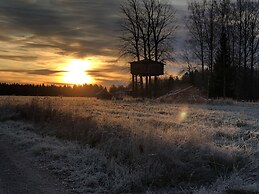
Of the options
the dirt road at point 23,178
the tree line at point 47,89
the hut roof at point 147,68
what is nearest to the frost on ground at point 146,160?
the dirt road at point 23,178

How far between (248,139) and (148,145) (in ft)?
14.5

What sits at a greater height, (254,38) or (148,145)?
(254,38)

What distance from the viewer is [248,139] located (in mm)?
12867

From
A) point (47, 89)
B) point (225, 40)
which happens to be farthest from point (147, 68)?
point (47, 89)

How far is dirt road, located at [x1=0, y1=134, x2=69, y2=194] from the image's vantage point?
8188 millimetres

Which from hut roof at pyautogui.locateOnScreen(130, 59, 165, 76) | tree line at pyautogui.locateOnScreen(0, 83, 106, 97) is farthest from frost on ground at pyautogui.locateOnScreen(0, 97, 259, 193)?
tree line at pyautogui.locateOnScreen(0, 83, 106, 97)

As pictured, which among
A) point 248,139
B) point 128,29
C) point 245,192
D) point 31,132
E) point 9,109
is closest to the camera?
point 245,192

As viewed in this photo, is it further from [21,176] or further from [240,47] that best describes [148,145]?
[240,47]

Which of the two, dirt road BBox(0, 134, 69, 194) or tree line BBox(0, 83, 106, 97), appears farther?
tree line BBox(0, 83, 106, 97)

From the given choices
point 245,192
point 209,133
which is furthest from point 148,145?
point 209,133

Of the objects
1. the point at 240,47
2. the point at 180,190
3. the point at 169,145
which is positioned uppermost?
the point at 240,47

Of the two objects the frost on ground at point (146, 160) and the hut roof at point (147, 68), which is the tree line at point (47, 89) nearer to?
the hut roof at point (147, 68)

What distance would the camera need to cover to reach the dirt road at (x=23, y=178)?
819 centimetres

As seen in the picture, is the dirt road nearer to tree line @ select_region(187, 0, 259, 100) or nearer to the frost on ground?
the frost on ground
